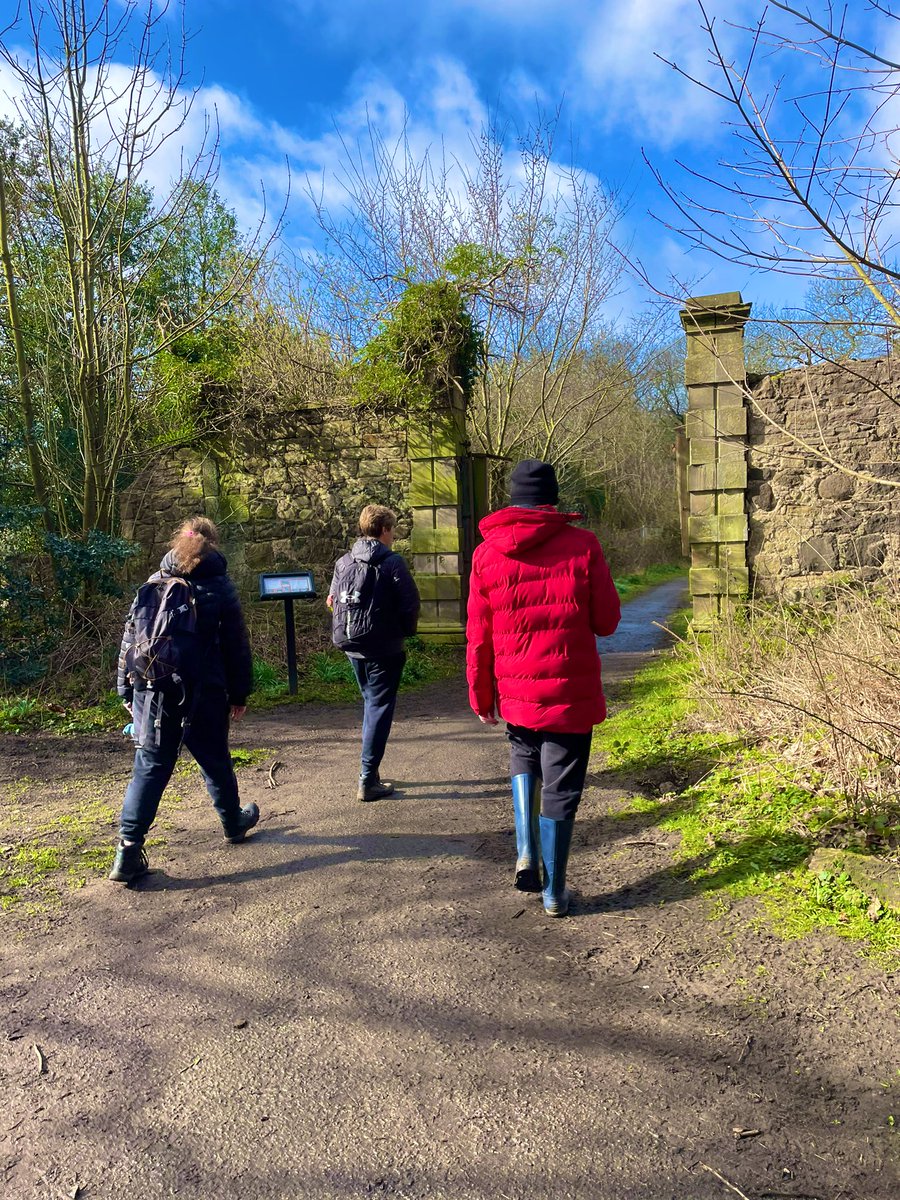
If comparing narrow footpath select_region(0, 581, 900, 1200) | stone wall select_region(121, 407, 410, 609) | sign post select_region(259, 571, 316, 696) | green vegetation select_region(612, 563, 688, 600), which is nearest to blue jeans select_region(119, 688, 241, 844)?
narrow footpath select_region(0, 581, 900, 1200)

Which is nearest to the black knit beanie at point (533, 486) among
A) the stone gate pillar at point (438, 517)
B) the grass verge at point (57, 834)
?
the grass verge at point (57, 834)

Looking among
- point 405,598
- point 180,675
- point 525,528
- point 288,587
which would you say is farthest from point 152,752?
point 288,587

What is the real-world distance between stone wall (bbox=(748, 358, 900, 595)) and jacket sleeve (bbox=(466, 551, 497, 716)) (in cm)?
546

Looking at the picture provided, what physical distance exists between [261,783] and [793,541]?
5.91m

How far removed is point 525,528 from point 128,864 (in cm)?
259

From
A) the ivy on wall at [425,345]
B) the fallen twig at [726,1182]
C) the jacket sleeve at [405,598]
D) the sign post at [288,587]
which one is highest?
Result: the ivy on wall at [425,345]

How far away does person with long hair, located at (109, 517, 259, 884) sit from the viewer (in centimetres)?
409

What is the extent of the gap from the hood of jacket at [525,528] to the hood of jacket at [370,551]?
163cm

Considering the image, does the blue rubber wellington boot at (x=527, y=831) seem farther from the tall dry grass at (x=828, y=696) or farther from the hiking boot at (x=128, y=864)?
the hiking boot at (x=128, y=864)

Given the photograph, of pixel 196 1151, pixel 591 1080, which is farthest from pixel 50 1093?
pixel 591 1080

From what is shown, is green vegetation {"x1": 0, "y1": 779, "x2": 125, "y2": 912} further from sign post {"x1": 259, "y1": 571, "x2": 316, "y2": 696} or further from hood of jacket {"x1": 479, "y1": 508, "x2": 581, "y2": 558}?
sign post {"x1": 259, "y1": 571, "x2": 316, "y2": 696}

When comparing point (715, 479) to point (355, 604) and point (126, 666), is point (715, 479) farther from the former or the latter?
point (126, 666)

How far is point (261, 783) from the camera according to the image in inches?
234

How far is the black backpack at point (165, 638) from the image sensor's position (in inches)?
160
